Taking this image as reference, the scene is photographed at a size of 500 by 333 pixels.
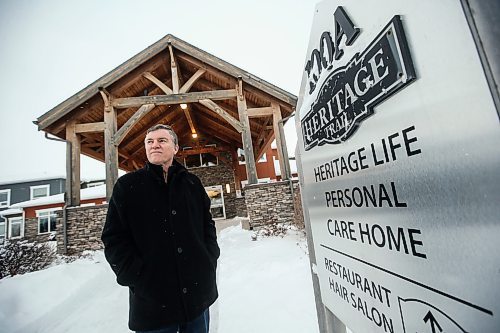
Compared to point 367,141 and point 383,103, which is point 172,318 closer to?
point 367,141

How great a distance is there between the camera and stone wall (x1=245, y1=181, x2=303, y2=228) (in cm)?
698

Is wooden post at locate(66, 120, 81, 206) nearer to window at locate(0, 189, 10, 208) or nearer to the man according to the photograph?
the man

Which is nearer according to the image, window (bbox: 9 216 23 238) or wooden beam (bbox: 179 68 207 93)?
wooden beam (bbox: 179 68 207 93)

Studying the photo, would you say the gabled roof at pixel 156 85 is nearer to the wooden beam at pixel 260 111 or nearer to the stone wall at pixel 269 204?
the wooden beam at pixel 260 111

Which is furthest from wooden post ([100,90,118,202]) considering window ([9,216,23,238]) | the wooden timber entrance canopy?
window ([9,216,23,238])

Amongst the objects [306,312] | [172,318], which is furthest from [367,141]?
[306,312]

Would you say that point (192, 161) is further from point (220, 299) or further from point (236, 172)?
point (220, 299)

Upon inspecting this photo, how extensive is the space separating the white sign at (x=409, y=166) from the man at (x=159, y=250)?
33.6 inches

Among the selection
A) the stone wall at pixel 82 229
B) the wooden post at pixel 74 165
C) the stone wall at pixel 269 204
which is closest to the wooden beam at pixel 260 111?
the stone wall at pixel 269 204

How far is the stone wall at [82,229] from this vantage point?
6.43 m

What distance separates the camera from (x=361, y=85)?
71cm

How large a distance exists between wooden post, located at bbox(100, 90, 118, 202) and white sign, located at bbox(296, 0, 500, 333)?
712 centimetres

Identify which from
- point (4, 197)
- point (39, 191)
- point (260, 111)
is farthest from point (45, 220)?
point (260, 111)

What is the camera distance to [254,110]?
307 inches
